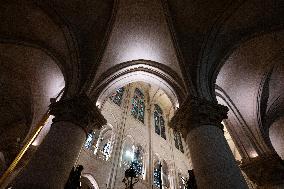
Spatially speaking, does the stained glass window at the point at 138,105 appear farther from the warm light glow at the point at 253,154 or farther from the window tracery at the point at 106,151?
the warm light glow at the point at 253,154

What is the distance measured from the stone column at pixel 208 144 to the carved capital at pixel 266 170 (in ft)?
8.11

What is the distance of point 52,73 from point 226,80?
5791mm

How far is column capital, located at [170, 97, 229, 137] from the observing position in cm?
484

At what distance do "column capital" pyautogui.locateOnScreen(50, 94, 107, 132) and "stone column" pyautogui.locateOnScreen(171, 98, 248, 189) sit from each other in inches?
71.5

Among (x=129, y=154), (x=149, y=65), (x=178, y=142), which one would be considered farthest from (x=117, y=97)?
(x=149, y=65)

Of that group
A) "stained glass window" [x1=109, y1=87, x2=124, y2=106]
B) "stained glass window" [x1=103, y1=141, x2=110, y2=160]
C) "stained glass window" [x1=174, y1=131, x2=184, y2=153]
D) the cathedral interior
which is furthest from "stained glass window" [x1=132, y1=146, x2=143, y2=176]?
"stained glass window" [x1=174, y1=131, x2=184, y2=153]

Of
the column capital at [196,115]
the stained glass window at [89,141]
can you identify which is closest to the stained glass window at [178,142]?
the stained glass window at [89,141]

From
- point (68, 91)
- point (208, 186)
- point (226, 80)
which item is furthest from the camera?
point (226, 80)

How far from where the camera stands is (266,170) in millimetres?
6422

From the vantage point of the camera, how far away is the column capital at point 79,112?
4.96m

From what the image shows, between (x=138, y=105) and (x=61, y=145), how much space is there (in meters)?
10.2

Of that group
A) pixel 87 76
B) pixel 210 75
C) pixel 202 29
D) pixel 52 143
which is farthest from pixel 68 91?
pixel 202 29

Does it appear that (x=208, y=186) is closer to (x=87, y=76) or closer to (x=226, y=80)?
(x=87, y=76)

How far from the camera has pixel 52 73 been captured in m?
7.86
